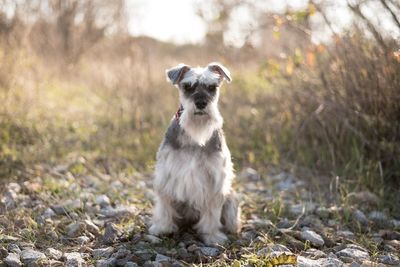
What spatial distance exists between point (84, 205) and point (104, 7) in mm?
11305

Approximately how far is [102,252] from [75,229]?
0.61 m

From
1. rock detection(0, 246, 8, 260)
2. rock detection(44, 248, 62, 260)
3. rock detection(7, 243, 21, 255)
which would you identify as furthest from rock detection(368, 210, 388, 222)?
rock detection(0, 246, 8, 260)

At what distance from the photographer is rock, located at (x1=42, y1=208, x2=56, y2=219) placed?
5.36 m

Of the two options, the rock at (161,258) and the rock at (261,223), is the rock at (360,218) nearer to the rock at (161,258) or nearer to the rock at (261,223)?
the rock at (261,223)

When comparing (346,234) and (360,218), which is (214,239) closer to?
(346,234)

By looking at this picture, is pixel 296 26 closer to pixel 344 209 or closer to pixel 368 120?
pixel 368 120

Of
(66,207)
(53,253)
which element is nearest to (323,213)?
(66,207)

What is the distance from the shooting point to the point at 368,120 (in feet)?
21.6

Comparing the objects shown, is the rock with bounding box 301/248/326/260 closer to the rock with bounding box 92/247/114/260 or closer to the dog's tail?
the dog's tail

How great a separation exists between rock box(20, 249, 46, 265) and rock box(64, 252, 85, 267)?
20 cm

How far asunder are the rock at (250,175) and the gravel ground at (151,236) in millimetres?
462

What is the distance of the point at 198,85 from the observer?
473 cm

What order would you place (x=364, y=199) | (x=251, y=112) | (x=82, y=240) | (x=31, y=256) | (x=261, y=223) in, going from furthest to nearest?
(x=251, y=112) → (x=364, y=199) → (x=261, y=223) → (x=82, y=240) → (x=31, y=256)

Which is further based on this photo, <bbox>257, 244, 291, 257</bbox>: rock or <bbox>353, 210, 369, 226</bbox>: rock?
<bbox>353, 210, 369, 226</bbox>: rock
